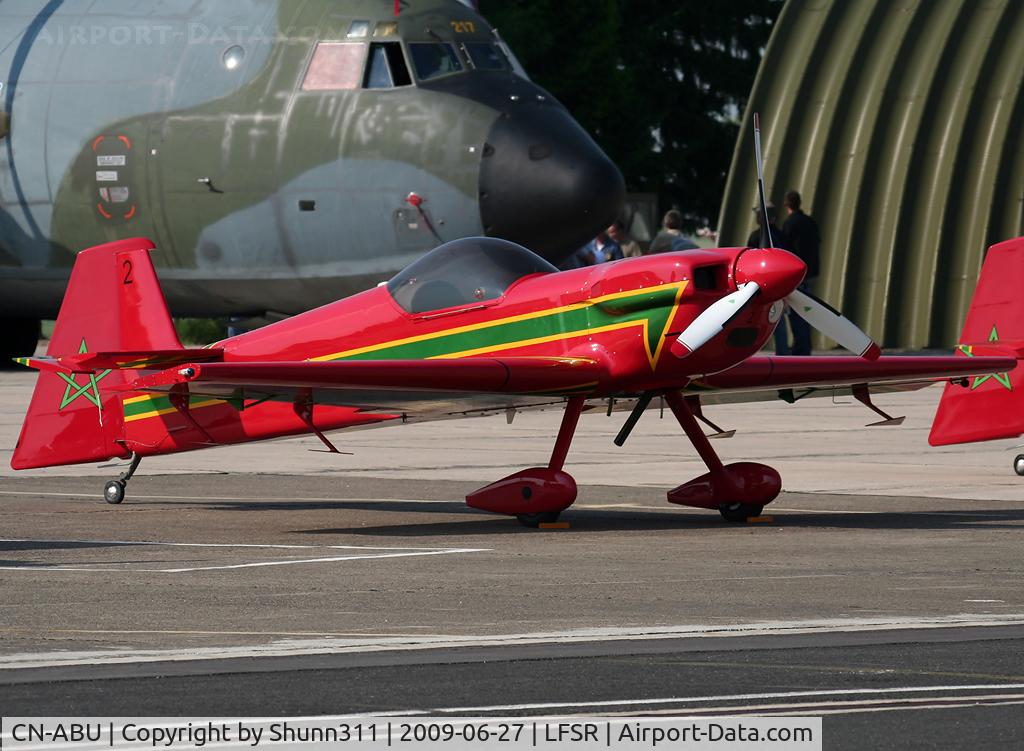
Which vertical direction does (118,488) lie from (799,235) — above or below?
above

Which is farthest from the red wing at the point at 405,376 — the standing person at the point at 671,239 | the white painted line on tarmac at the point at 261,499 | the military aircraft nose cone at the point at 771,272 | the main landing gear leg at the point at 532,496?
the standing person at the point at 671,239

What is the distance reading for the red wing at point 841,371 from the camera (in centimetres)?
1438

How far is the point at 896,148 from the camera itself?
36.7 m

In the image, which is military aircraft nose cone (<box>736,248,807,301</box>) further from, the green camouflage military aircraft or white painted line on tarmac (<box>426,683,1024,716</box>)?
the green camouflage military aircraft

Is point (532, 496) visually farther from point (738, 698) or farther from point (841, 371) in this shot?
point (738, 698)

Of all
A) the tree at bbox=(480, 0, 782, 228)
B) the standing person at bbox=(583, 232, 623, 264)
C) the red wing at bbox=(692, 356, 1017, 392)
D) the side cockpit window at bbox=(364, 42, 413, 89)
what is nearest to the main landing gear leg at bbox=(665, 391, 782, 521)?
the red wing at bbox=(692, 356, 1017, 392)

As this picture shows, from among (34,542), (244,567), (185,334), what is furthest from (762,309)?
(185,334)

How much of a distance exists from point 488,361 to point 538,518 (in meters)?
1.12

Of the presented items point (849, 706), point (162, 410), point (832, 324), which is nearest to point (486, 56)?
point (162, 410)

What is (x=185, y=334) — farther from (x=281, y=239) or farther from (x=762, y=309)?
(x=762, y=309)

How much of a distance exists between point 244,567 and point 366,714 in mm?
4628

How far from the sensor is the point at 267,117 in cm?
2502

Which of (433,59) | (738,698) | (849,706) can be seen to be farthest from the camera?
(433,59)

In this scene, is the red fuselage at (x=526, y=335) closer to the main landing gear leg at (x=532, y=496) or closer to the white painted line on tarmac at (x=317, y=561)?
the main landing gear leg at (x=532, y=496)
